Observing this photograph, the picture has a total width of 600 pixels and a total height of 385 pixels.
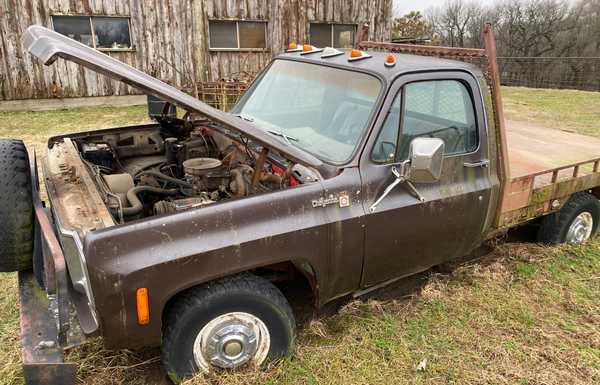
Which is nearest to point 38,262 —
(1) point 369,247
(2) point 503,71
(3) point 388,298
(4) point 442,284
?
(1) point 369,247

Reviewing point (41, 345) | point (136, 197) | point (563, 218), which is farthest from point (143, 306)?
point (563, 218)

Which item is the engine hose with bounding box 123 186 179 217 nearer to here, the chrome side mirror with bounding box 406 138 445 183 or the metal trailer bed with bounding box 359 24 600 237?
the chrome side mirror with bounding box 406 138 445 183

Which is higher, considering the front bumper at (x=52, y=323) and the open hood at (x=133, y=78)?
the open hood at (x=133, y=78)

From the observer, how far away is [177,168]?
13.5ft

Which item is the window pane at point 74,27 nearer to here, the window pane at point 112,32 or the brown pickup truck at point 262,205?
the window pane at point 112,32

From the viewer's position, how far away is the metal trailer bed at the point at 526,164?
3501 mm

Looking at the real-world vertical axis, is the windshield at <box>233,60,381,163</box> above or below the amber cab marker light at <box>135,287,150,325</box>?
above

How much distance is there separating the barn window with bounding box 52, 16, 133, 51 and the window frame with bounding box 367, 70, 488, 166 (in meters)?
11.5

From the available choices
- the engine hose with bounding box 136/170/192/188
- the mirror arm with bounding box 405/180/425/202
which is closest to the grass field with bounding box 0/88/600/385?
the mirror arm with bounding box 405/180/425/202

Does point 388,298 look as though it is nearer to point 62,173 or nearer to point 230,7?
point 62,173

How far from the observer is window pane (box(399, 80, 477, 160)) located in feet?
10.4

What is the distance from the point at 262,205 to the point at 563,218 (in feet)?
10.8

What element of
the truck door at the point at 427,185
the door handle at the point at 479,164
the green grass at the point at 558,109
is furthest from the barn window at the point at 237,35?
the door handle at the point at 479,164

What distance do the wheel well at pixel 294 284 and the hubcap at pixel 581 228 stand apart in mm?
2742
